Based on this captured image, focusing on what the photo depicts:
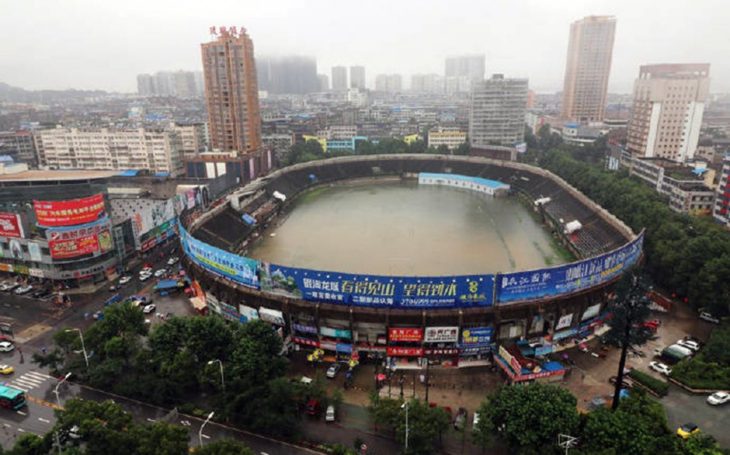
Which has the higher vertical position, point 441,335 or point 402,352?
point 441,335

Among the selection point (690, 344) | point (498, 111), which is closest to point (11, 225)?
point (690, 344)

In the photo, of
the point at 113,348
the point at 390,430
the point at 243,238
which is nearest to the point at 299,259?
the point at 243,238

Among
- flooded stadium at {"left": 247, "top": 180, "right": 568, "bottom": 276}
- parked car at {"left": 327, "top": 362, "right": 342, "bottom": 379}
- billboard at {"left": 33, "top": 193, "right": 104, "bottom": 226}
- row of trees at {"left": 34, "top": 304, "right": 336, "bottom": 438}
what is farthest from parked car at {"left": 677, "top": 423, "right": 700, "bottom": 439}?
billboard at {"left": 33, "top": 193, "right": 104, "bottom": 226}

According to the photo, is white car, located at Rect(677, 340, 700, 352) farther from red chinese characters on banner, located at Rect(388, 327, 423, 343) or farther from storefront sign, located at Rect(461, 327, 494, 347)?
red chinese characters on banner, located at Rect(388, 327, 423, 343)

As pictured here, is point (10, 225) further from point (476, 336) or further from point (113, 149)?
point (113, 149)

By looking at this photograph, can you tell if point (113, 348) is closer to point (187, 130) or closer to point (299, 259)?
point (299, 259)

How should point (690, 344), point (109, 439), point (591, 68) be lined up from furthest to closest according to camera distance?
point (591, 68) < point (690, 344) < point (109, 439)
